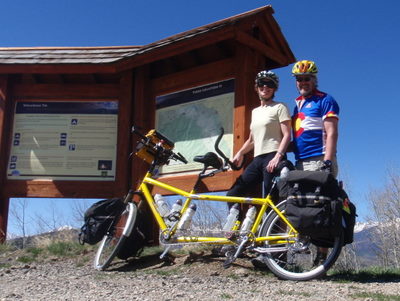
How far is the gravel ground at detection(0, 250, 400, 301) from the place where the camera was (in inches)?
153

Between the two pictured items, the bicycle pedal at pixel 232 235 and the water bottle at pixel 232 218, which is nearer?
the bicycle pedal at pixel 232 235

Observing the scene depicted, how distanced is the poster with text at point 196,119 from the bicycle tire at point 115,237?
1.32 meters

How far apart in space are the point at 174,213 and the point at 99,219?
1.09 metres

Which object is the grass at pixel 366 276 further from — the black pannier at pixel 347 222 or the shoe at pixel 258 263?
the shoe at pixel 258 263

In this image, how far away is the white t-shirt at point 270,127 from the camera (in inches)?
207

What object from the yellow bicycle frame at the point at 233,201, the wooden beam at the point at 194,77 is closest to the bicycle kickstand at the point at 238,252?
the yellow bicycle frame at the point at 233,201

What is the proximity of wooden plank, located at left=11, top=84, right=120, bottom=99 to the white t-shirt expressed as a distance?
334 cm

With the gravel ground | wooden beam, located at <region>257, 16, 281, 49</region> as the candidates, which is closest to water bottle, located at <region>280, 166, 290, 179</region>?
the gravel ground

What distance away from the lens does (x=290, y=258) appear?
4680 millimetres

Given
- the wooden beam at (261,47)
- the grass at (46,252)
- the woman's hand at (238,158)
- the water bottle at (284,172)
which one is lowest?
the grass at (46,252)

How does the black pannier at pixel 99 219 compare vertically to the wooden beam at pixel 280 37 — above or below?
below

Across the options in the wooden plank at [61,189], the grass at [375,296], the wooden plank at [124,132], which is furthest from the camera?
the wooden plank at [61,189]

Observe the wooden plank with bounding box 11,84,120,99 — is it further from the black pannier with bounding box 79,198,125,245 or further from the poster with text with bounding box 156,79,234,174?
the black pannier with bounding box 79,198,125,245

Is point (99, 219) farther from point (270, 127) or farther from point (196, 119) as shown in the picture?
point (270, 127)
